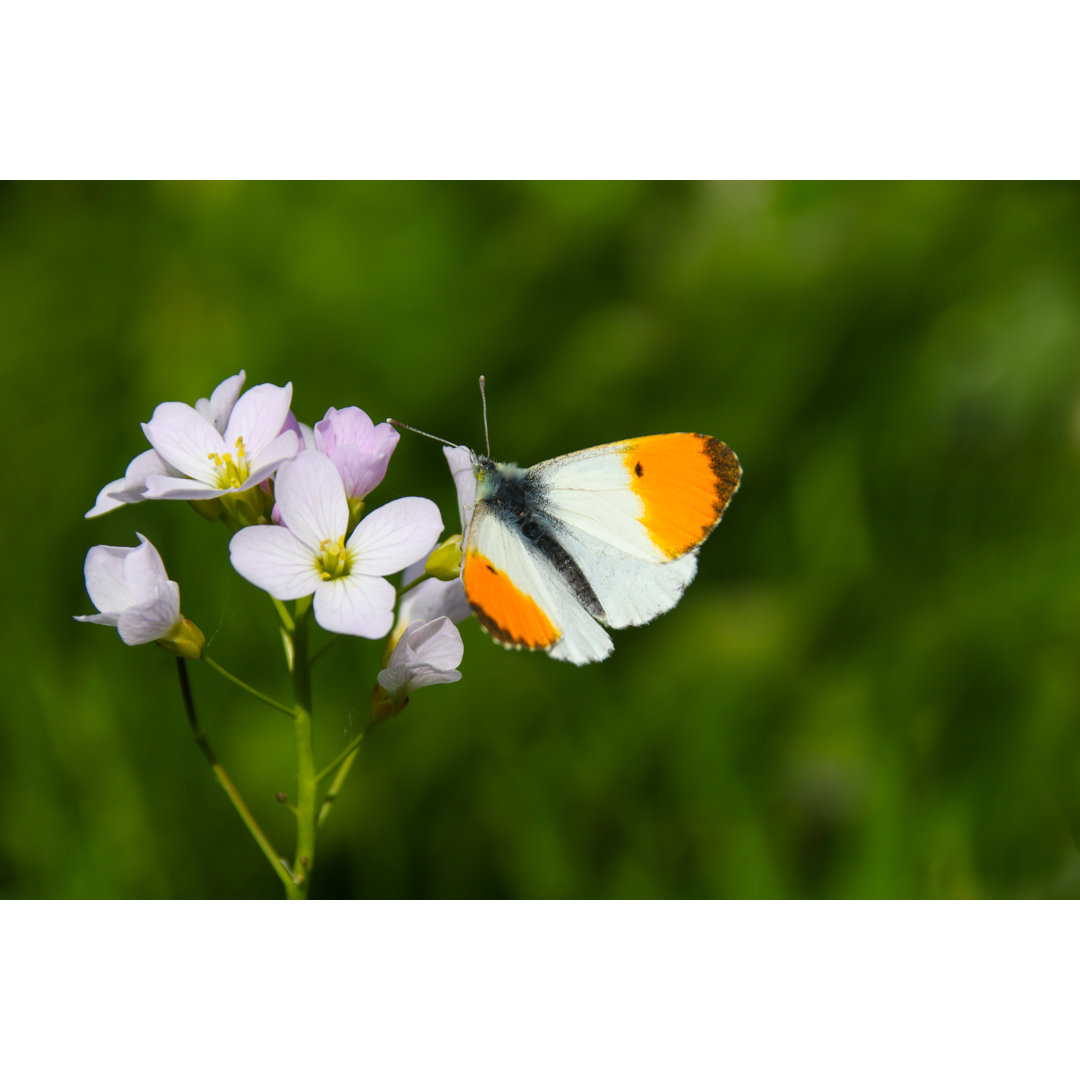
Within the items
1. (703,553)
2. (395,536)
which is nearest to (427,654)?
(395,536)

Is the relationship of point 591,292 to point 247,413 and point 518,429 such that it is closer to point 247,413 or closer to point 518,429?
point 518,429

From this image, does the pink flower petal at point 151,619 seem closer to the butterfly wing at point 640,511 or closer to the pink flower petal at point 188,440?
the pink flower petal at point 188,440

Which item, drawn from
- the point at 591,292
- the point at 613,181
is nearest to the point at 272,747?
the point at 591,292

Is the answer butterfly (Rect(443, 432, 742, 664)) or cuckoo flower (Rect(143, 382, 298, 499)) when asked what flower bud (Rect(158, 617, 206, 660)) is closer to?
cuckoo flower (Rect(143, 382, 298, 499))

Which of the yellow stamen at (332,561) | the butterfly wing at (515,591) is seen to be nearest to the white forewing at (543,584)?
the butterfly wing at (515,591)

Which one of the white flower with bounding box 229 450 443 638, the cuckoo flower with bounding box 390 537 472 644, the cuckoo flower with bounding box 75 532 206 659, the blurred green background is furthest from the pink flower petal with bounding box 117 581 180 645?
the blurred green background

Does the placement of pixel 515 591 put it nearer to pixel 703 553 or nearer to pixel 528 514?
pixel 528 514
